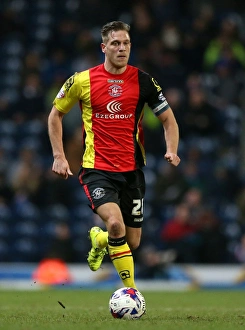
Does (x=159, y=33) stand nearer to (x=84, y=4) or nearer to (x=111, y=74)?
(x=84, y=4)

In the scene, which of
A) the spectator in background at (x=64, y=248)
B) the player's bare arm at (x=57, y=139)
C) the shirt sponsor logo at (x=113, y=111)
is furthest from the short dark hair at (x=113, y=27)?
the spectator in background at (x=64, y=248)

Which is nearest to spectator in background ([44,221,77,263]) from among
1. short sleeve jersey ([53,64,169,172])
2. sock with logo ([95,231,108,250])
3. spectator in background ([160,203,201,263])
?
spectator in background ([160,203,201,263])

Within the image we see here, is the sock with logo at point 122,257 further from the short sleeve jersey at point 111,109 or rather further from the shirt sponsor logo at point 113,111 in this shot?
the shirt sponsor logo at point 113,111

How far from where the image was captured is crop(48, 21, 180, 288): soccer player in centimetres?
840

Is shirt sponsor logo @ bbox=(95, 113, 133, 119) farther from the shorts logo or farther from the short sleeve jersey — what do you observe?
the shorts logo

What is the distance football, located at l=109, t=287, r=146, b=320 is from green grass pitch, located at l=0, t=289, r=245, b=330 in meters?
0.11

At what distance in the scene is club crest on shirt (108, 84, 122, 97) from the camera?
8492 mm

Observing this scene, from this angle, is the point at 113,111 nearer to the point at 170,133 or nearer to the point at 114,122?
the point at 114,122

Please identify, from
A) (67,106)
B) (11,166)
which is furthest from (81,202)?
(67,106)

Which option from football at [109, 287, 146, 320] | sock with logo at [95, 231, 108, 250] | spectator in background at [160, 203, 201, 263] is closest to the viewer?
football at [109, 287, 146, 320]

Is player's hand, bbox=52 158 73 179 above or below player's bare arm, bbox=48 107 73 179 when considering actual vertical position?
below

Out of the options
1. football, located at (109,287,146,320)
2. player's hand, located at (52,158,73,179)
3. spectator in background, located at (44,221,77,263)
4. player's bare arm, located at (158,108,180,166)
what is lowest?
spectator in background, located at (44,221,77,263)

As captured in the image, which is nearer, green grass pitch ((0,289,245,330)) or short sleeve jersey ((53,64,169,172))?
green grass pitch ((0,289,245,330))

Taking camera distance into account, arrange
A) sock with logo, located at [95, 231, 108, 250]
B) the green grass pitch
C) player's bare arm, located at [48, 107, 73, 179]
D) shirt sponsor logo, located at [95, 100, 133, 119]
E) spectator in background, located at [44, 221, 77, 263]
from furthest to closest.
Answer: spectator in background, located at [44, 221, 77, 263] < sock with logo, located at [95, 231, 108, 250] < shirt sponsor logo, located at [95, 100, 133, 119] < player's bare arm, located at [48, 107, 73, 179] < the green grass pitch
